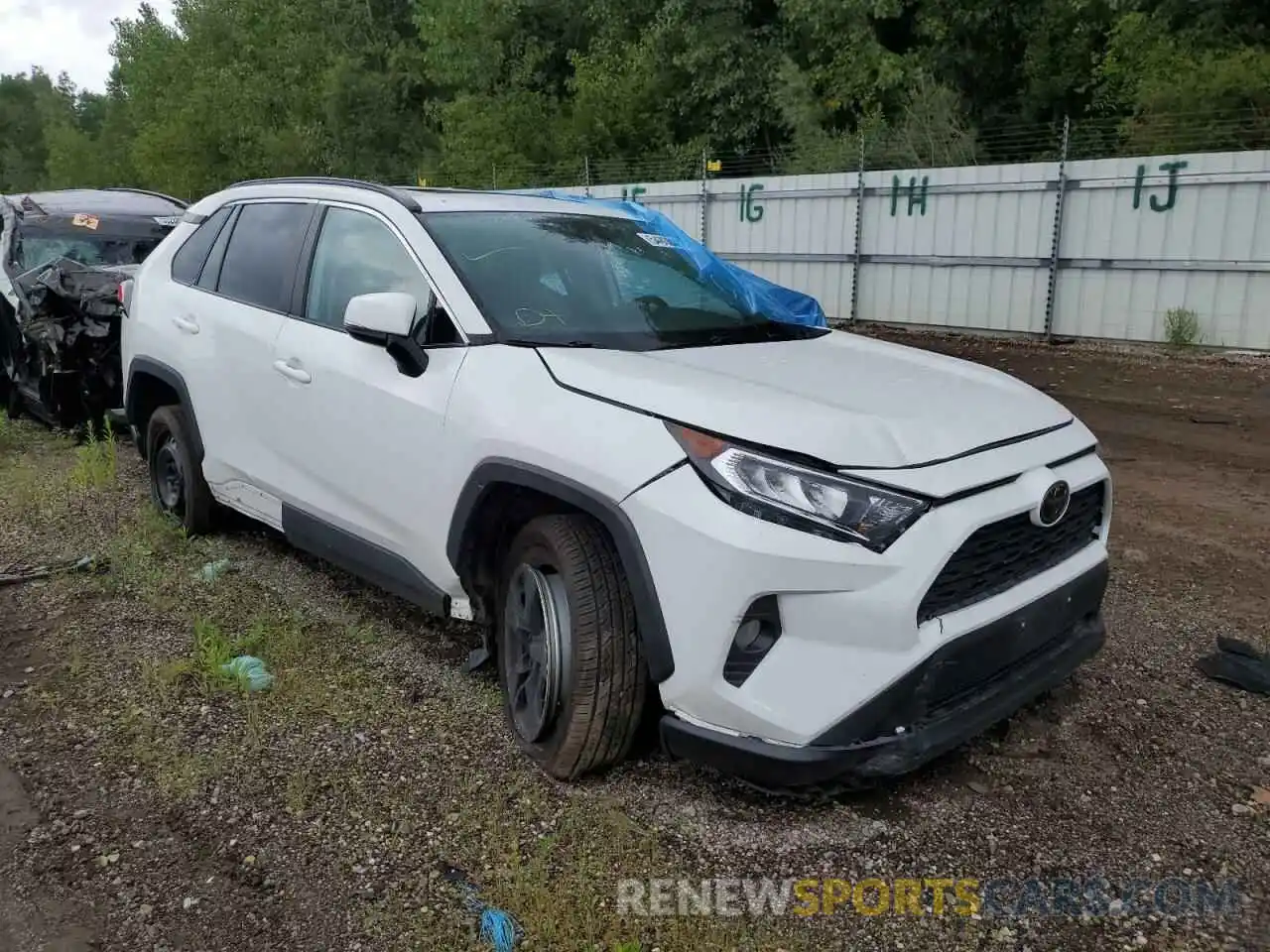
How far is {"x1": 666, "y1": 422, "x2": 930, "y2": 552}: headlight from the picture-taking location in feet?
8.01

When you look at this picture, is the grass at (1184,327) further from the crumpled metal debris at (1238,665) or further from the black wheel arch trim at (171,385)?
the black wheel arch trim at (171,385)

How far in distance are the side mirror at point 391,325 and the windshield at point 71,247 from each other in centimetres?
560

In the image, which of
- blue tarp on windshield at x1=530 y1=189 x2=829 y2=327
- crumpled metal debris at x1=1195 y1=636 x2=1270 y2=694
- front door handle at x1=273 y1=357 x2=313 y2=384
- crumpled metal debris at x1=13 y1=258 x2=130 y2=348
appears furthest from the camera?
crumpled metal debris at x1=13 y1=258 x2=130 y2=348

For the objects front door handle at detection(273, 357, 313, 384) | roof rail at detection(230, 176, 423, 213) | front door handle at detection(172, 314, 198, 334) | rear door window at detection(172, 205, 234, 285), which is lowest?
front door handle at detection(273, 357, 313, 384)

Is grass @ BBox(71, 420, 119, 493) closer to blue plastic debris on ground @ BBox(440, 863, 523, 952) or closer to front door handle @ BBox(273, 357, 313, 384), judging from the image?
front door handle @ BBox(273, 357, 313, 384)

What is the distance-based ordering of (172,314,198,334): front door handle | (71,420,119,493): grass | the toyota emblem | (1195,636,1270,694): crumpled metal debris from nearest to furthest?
the toyota emblem
(1195,636,1270,694): crumpled metal debris
(172,314,198,334): front door handle
(71,420,119,493): grass

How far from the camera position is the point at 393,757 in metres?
3.16

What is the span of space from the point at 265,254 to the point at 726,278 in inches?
79.4

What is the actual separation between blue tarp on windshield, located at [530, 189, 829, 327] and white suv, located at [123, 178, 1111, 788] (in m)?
0.22

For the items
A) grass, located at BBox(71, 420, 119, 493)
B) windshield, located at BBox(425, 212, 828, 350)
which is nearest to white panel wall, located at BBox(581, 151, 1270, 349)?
windshield, located at BBox(425, 212, 828, 350)

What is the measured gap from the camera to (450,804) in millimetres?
2906

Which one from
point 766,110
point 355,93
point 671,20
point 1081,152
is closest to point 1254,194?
point 1081,152

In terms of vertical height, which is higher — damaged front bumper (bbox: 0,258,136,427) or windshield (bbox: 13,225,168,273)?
windshield (bbox: 13,225,168,273)

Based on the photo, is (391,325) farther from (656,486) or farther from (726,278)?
(726,278)
